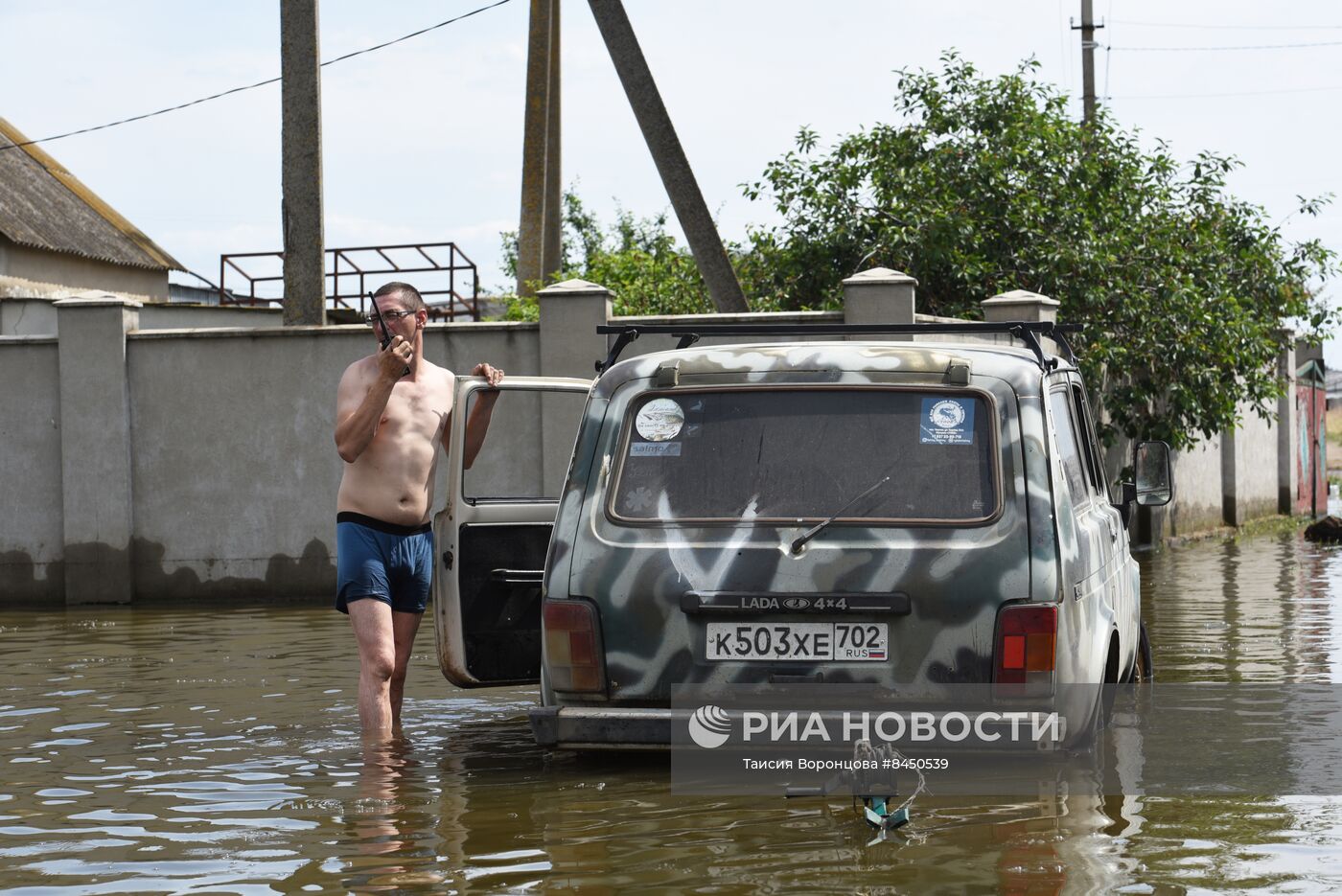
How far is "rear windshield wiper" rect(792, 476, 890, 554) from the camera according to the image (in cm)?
572

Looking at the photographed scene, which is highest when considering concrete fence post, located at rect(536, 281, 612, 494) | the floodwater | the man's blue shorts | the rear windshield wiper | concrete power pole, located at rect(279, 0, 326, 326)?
concrete power pole, located at rect(279, 0, 326, 326)

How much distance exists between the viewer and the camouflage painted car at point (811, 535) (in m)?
5.59

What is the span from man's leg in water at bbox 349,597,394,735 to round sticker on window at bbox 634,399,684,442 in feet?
5.21

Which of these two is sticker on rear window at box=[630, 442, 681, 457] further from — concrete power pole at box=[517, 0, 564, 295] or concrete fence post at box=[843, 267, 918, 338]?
concrete power pole at box=[517, 0, 564, 295]

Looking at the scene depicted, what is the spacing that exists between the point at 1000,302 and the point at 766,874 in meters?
12.1

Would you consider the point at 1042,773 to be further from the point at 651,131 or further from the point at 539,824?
the point at 651,131

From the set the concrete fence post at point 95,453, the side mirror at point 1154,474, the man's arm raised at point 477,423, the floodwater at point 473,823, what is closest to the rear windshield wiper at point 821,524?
the floodwater at point 473,823

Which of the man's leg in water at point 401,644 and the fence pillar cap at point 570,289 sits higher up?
the fence pillar cap at point 570,289

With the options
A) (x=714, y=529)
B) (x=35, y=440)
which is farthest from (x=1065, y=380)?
(x=35, y=440)

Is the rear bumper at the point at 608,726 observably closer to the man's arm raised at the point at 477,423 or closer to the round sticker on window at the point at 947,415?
the round sticker on window at the point at 947,415

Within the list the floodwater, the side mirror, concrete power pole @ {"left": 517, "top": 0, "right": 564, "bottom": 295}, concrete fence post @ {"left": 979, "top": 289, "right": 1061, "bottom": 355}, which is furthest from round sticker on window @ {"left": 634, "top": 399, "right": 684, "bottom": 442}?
concrete power pole @ {"left": 517, "top": 0, "right": 564, "bottom": 295}

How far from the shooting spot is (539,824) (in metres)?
5.80

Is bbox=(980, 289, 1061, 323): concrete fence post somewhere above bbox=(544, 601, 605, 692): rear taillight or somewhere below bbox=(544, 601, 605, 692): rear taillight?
above

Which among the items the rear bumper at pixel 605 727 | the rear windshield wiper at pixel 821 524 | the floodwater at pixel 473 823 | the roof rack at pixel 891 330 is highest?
the roof rack at pixel 891 330
